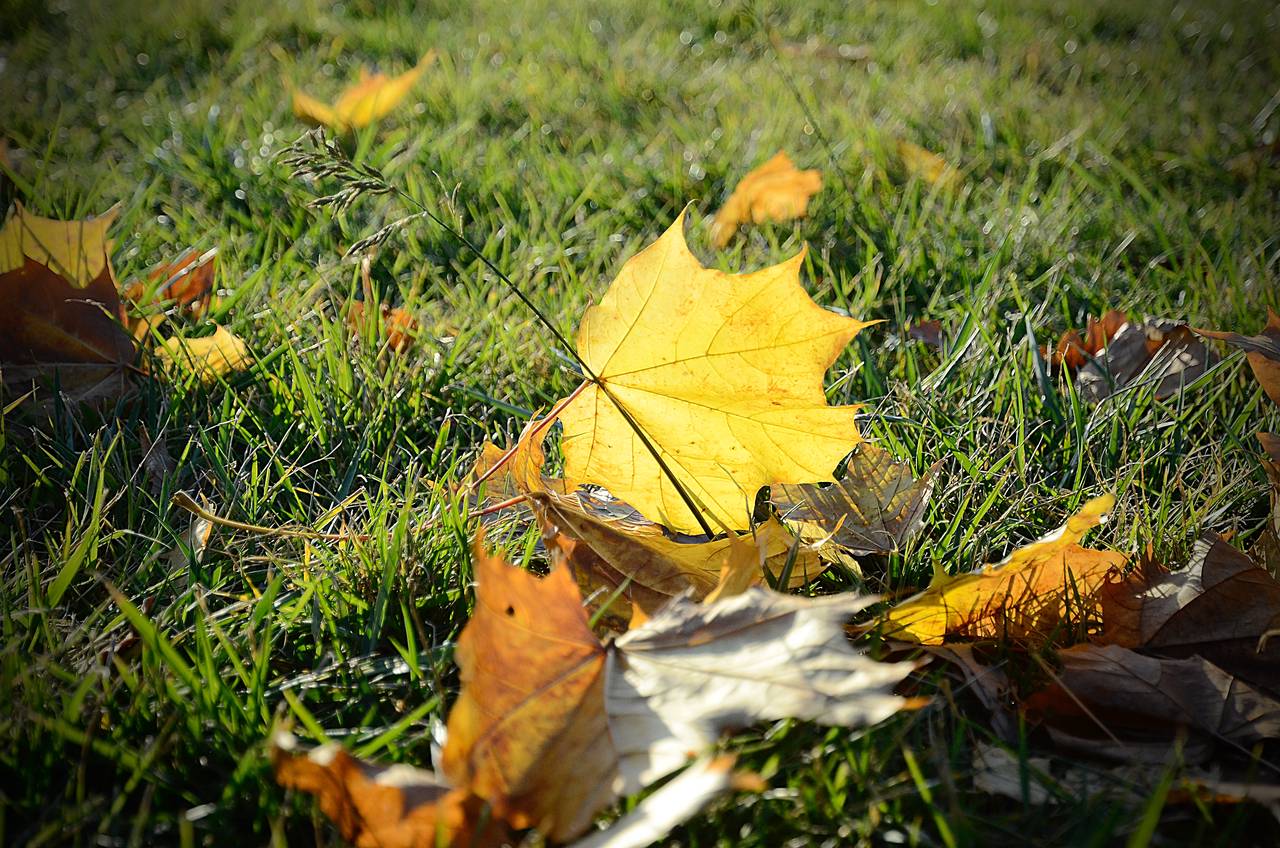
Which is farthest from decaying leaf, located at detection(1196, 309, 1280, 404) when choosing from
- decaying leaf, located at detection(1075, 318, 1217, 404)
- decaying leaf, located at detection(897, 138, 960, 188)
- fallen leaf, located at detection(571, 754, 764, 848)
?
decaying leaf, located at detection(897, 138, 960, 188)

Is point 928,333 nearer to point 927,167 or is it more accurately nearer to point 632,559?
point 927,167

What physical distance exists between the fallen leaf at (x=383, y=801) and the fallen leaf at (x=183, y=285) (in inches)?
44.3

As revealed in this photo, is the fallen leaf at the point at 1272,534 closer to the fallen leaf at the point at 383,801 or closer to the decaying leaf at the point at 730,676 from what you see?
the decaying leaf at the point at 730,676

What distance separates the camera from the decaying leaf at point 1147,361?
4.61 ft

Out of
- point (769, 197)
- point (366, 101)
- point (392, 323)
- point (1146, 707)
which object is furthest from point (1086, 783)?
point (366, 101)

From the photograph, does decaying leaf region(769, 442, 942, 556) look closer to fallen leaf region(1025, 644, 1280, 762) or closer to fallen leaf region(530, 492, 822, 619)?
fallen leaf region(530, 492, 822, 619)

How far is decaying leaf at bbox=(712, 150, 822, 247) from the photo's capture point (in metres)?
1.97

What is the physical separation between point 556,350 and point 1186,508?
91 centimetres

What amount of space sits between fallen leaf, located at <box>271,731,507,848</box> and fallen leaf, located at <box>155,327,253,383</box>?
863mm

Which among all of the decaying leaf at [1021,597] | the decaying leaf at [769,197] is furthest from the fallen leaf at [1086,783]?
the decaying leaf at [769,197]

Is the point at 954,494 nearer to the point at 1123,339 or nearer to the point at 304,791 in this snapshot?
the point at 1123,339

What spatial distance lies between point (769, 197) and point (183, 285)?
46.1 inches

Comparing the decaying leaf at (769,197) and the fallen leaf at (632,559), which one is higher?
the decaying leaf at (769,197)

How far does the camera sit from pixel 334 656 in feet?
3.11
